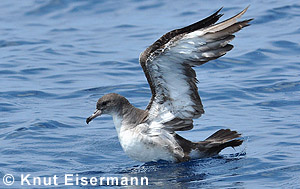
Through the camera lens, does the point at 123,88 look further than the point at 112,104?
Yes

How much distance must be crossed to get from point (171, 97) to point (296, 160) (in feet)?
5.66

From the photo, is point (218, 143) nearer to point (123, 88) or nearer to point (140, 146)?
point (140, 146)

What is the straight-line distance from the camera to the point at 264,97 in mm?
10844

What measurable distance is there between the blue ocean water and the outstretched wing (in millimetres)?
649

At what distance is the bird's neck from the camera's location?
838 centimetres

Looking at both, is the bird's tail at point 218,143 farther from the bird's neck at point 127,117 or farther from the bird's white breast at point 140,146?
the bird's neck at point 127,117

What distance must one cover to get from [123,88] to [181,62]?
4.10m

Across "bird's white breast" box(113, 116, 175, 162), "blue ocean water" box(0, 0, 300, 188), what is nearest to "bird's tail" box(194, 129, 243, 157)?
"blue ocean water" box(0, 0, 300, 188)

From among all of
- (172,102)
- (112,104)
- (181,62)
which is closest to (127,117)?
(112,104)

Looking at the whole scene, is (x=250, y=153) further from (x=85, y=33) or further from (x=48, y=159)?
(x=85, y=33)

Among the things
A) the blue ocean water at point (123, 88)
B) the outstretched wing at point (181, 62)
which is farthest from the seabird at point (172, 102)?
the blue ocean water at point (123, 88)

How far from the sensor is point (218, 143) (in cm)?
847

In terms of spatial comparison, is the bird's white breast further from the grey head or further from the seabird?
the grey head

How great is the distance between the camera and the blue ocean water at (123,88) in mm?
8094
